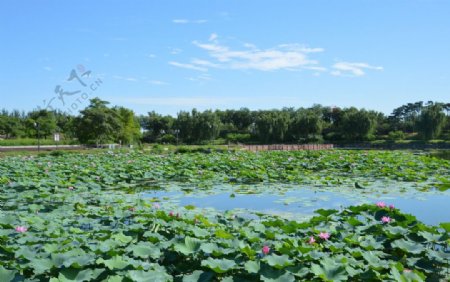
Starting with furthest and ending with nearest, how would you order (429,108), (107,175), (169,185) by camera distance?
(429,108), (107,175), (169,185)

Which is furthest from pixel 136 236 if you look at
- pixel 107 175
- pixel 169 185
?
pixel 107 175

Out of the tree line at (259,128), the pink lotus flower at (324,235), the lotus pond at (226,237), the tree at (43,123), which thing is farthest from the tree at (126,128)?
the pink lotus flower at (324,235)

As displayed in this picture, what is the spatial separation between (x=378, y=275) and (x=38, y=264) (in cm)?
231

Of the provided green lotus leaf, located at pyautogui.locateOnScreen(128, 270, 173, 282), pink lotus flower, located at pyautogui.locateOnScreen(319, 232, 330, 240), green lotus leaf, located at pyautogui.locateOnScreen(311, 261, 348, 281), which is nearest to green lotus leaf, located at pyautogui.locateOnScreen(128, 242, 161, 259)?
green lotus leaf, located at pyautogui.locateOnScreen(128, 270, 173, 282)

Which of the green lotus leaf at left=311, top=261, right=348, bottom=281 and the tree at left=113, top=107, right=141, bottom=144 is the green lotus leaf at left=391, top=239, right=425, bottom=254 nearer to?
the green lotus leaf at left=311, top=261, right=348, bottom=281

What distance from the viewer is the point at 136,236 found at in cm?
376

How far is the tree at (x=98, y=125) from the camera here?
1217 inches

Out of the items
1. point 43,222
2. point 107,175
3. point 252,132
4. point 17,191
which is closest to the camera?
point 43,222

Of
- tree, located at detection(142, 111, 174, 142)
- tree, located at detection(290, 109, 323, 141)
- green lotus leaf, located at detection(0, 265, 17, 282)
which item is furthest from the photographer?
Answer: tree, located at detection(142, 111, 174, 142)

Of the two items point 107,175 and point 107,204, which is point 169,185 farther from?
point 107,204

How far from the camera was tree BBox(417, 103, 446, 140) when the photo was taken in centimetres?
4477

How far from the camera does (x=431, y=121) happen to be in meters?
45.0

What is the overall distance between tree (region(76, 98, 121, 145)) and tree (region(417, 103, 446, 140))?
32463 millimetres

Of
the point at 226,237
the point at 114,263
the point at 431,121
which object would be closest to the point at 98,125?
the point at 226,237
